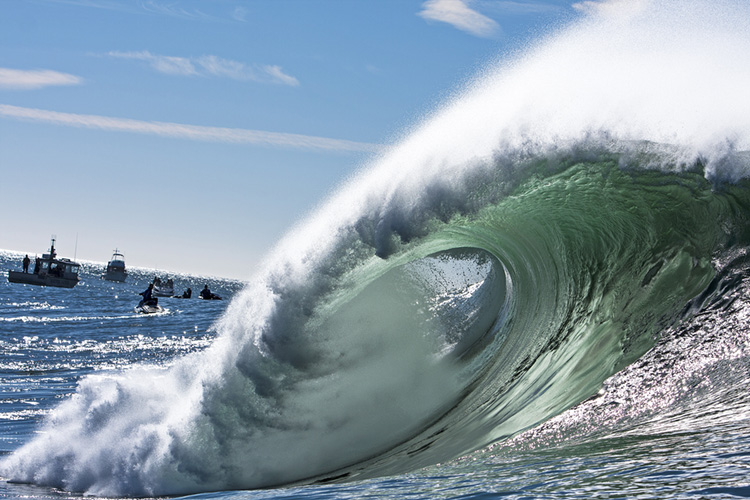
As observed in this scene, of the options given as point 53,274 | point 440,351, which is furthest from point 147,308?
point 440,351

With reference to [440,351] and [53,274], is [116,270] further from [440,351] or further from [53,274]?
[440,351]

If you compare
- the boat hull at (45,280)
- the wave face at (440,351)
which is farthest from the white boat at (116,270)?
the wave face at (440,351)

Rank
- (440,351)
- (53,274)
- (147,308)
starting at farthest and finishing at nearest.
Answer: (53,274)
(147,308)
(440,351)

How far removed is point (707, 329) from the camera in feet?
18.3

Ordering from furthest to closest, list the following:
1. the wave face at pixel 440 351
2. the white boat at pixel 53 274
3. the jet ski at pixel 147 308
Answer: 1. the white boat at pixel 53 274
2. the jet ski at pixel 147 308
3. the wave face at pixel 440 351

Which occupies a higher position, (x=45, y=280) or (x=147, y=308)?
(x=45, y=280)

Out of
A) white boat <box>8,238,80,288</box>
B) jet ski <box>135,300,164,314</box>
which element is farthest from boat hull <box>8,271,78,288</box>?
jet ski <box>135,300,164,314</box>

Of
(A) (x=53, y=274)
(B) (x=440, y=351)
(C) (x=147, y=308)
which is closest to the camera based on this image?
(B) (x=440, y=351)

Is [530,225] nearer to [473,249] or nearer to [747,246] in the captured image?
[473,249]

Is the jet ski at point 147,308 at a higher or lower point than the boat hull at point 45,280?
lower

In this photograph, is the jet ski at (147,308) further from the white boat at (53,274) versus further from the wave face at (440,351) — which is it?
the wave face at (440,351)

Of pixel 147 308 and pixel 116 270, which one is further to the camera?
pixel 116 270

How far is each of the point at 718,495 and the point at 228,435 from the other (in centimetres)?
491

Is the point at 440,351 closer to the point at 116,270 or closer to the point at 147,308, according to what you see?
the point at 147,308
